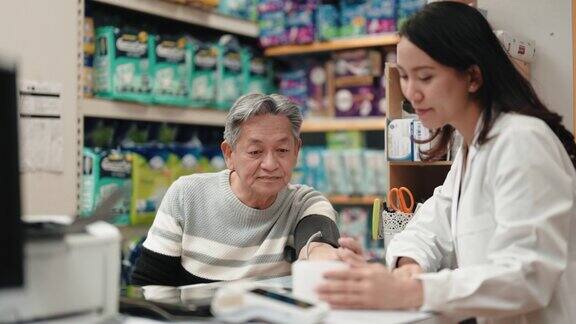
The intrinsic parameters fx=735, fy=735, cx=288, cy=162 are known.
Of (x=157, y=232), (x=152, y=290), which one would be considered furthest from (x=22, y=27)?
(x=152, y=290)

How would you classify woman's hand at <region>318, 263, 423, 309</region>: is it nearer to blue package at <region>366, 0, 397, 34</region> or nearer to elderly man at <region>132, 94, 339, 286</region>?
elderly man at <region>132, 94, 339, 286</region>

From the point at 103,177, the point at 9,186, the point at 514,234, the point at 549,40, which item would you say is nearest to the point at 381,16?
the point at 549,40

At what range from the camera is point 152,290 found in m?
1.84

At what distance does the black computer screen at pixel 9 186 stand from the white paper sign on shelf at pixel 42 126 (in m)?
1.97

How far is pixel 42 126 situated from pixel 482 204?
6.82 feet

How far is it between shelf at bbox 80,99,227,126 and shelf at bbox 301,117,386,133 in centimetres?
56

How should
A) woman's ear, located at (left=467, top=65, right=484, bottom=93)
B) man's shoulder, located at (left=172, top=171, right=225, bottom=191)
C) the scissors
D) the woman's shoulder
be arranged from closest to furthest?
the woman's shoulder, woman's ear, located at (left=467, top=65, right=484, bottom=93), man's shoulder, located at (left=172, top=171, right=225, bottom=191), the scissors

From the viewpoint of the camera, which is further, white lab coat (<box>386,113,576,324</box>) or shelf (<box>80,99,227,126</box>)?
shelf (<box>80,99,227,126</box>)

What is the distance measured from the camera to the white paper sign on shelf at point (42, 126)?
3043 mm

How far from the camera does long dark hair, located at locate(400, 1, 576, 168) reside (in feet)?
5.43

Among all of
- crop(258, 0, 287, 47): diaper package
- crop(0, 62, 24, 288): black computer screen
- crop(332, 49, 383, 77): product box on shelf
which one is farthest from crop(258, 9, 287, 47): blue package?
crop(0, 62, 24, 288): black computer screen

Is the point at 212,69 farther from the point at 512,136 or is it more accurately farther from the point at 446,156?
the point at 512,136

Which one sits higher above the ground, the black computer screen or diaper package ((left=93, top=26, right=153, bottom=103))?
diaper package ((left=93, top=26, right=153, bottom=103))

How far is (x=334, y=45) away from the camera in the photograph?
4.36 metres
